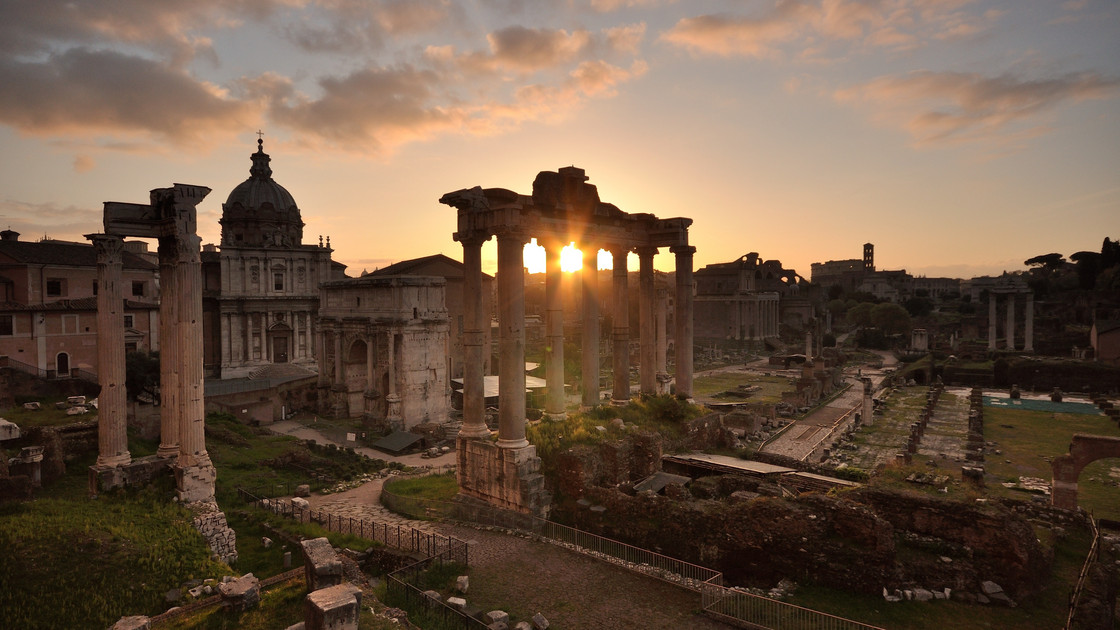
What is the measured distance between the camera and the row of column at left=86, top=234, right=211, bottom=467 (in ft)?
50.4

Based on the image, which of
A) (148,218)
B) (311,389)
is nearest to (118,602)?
(148,218)

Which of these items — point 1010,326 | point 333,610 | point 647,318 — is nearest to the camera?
point 333,610

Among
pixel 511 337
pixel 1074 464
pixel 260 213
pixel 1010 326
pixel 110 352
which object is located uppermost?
pixel 260 213

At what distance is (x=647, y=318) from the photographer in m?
21.5

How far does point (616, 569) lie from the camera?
42.4 ft

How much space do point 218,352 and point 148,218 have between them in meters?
33.0

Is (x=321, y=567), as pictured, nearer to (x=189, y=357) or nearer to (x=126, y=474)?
(x=189, y=357)

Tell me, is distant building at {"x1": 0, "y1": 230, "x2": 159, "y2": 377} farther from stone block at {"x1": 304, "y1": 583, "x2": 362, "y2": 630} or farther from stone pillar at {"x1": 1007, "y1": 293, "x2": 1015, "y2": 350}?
stone pillar at {"x1": 1007, "y1": 293, "x2": 1015, "y2": 350}

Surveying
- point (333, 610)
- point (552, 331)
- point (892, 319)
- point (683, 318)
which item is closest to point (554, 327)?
point (552, 331)

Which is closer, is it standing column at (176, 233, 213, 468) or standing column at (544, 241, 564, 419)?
standing column at (176, 233, 213, 468)

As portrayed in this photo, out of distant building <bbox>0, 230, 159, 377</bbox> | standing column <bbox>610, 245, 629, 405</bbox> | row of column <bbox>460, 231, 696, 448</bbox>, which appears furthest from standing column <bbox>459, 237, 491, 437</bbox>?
distant building <bbox>0, 230, 159, 377</bbox>

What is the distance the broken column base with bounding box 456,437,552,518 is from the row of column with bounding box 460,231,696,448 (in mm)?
333

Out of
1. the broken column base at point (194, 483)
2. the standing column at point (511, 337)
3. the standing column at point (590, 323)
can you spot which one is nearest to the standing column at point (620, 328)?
the standing column at point (590, 323)

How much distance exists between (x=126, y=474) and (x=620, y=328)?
15343 mm
